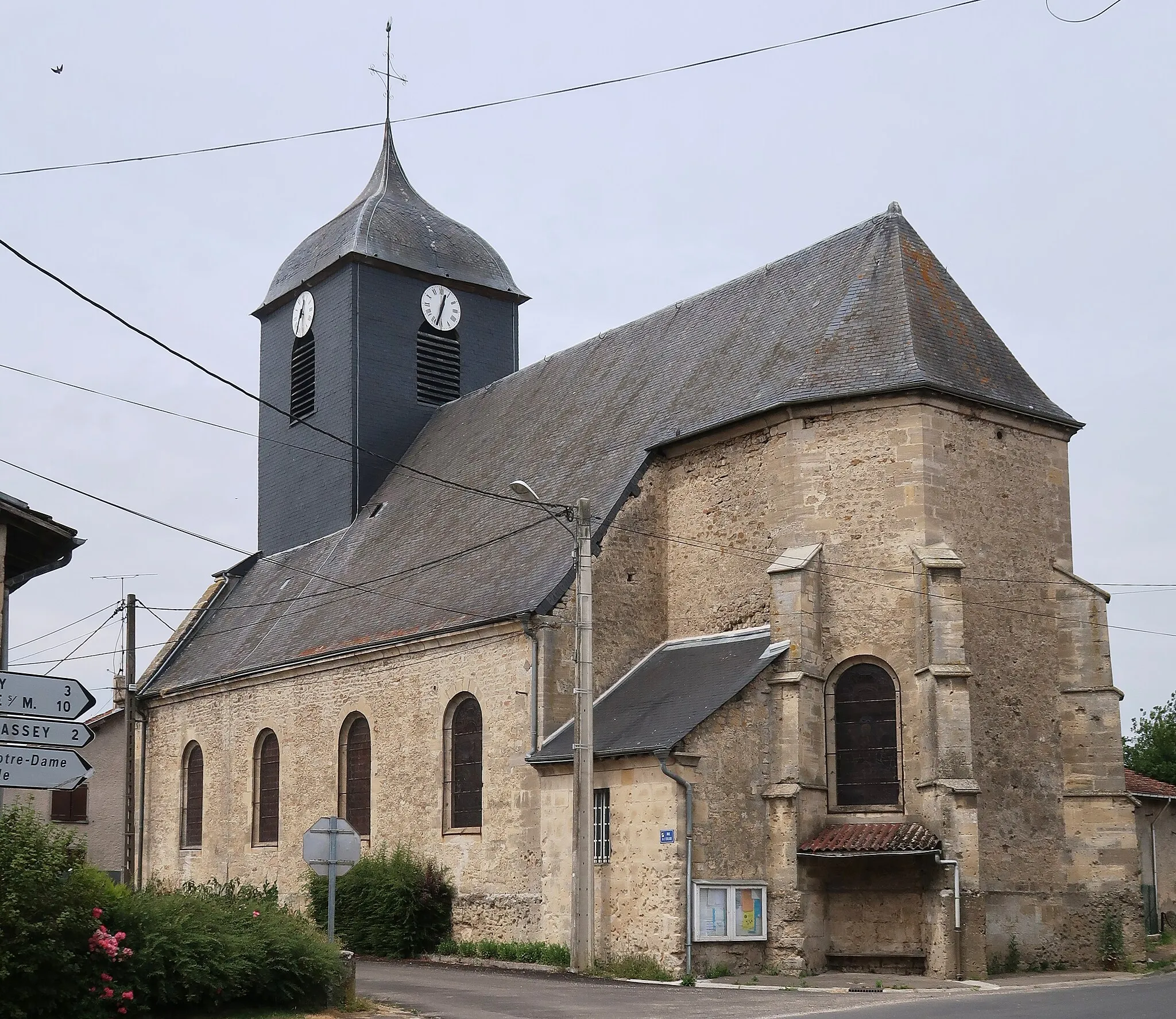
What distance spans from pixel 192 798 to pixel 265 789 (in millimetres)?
3414

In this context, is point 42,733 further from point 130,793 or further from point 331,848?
point 130,793

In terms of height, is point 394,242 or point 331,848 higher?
point 394,242

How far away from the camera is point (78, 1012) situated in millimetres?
11258

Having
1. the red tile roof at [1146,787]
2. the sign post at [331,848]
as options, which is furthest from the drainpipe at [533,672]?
the red tile roof at [1146,787]

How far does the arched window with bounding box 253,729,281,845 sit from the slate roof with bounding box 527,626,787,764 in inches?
348

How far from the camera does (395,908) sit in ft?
71.5

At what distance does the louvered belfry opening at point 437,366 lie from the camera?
31.8 meters

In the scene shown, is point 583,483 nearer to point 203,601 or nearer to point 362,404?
point 362,404

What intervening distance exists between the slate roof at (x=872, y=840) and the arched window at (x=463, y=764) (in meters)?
5.73

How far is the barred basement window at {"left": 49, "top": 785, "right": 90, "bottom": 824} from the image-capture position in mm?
34000

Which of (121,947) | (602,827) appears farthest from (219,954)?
(602,827)

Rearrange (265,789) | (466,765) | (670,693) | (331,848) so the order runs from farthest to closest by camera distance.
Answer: (265,789), (466,765), (670,693), (331,848)

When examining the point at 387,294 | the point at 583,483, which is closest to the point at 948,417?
the point at 583,483

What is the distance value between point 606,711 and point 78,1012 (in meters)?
9.97
